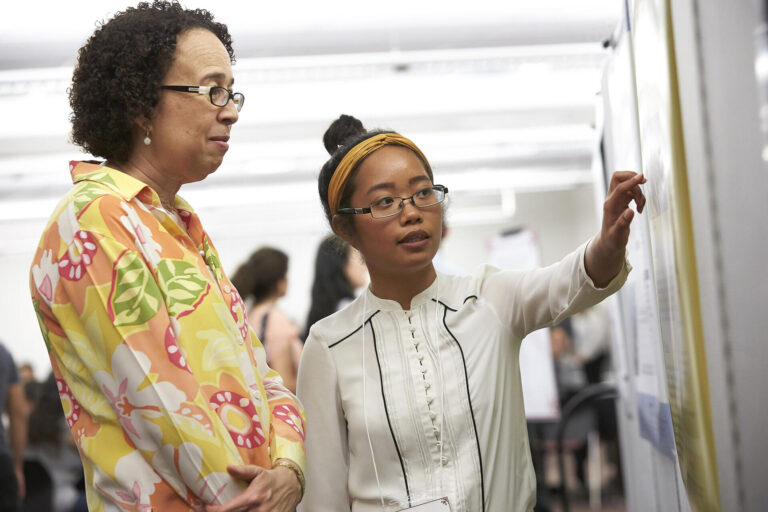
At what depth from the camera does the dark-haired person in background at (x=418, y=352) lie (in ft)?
5.02

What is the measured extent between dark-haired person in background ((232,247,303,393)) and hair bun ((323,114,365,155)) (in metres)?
2.12

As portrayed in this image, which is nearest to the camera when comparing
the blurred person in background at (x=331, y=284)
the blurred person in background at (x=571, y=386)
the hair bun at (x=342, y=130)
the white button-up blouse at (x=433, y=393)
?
the white button-up blouse at (x=433, y=393)

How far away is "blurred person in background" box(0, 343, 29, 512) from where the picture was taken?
3.17 m

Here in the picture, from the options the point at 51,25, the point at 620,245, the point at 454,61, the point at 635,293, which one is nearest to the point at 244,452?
the point at 620,245

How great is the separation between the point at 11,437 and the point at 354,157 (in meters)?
3.27

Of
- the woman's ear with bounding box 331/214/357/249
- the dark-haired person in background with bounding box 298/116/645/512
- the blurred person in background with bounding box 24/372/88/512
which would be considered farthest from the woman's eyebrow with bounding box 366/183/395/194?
the blurred person in background with bounding box 24/372/88/512

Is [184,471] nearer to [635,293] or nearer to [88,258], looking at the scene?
[88,258]

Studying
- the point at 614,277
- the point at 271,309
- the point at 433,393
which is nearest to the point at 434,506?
the point at 433,393

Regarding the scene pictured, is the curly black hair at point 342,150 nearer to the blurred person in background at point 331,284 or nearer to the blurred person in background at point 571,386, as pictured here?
the blurred person in background at point 331,284

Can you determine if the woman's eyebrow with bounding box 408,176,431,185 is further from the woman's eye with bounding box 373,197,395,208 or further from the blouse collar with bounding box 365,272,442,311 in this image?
the blouse collar with bounding box 365,272,442,311

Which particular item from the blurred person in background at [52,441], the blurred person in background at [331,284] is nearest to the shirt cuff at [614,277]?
the blurred person in background at [331,284]

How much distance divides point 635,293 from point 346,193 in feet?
3.12

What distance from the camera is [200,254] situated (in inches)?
60.8

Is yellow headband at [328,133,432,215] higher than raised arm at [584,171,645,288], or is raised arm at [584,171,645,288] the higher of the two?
yellow headband at [328,133,432,215]
